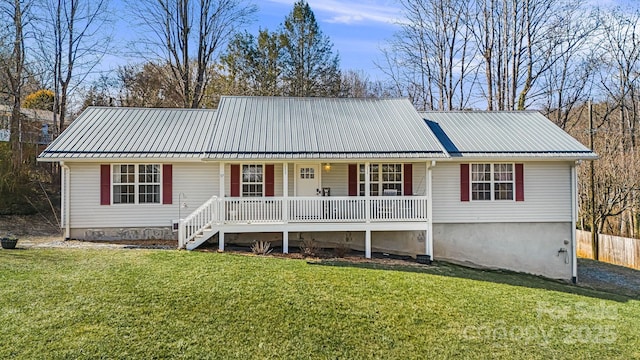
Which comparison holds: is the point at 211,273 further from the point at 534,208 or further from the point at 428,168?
the point at 534,208

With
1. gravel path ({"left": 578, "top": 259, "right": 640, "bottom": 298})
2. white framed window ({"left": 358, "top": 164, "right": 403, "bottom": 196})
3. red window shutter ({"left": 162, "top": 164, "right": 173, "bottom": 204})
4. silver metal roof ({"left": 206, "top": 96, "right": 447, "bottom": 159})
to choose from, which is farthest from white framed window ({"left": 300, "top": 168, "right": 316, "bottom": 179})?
gravel path ({"left": 578, "top": 259, "right": 640, "bottom": 298})

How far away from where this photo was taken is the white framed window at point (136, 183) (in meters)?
12.2

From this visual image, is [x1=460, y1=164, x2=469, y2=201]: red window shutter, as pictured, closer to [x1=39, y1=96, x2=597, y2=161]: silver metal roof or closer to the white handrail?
[x1=39, y1=96, x2=597, y2=161]: silver metal roof

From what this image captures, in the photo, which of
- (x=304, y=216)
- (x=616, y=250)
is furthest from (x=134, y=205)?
(x=616, y=250)

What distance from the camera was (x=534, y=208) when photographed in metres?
12.5

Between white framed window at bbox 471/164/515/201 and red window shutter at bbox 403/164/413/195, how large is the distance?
6.68ft

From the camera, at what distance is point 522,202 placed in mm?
12492

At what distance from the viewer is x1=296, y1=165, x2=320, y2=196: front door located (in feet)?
42.2

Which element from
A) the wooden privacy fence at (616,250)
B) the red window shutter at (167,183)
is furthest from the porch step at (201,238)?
the wooden privacy fence at (616,250)

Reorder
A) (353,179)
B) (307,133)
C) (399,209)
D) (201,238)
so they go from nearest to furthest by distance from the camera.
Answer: (201,238) < (399,209) < (307,133) < (353,179)

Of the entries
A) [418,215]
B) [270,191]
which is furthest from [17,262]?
[418,215]

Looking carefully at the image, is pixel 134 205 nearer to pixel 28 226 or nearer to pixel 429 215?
pixel 28 226

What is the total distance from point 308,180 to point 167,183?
4.77 metres

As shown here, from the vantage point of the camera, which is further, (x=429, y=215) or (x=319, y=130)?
(x=319, y=130)
